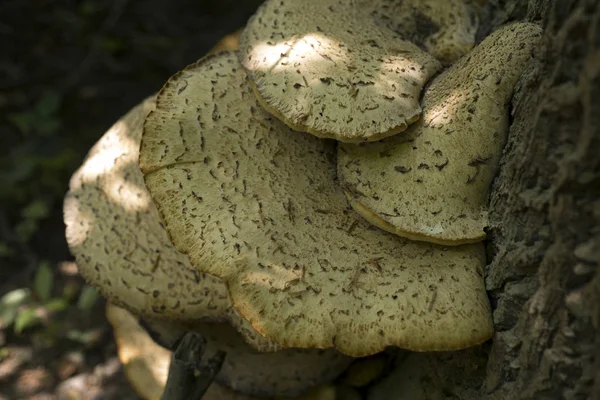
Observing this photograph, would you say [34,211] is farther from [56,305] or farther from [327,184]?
[327,184]

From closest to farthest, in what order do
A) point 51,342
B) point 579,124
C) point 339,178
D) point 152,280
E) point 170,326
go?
point 579,124 → point 339,178 → point 152,280 → point 170,326 → point 51,342

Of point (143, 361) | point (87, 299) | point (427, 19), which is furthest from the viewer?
point (87, 299)

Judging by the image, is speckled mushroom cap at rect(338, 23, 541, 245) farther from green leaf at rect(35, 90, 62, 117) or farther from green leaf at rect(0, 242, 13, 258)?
green leaf at rect(35, 90, 62, 117)

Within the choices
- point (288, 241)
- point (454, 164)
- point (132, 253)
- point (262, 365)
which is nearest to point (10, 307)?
point (132, 253)

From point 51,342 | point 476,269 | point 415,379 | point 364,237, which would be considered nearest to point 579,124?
point 476,269

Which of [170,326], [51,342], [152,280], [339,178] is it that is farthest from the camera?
[51,342]

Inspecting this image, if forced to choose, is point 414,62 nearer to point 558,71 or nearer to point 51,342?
point 558,71

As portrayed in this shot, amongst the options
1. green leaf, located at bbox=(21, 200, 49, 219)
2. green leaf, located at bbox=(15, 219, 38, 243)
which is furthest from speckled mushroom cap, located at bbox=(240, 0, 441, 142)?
green leaf, located at bbox=(15, 219, 38, 243)
